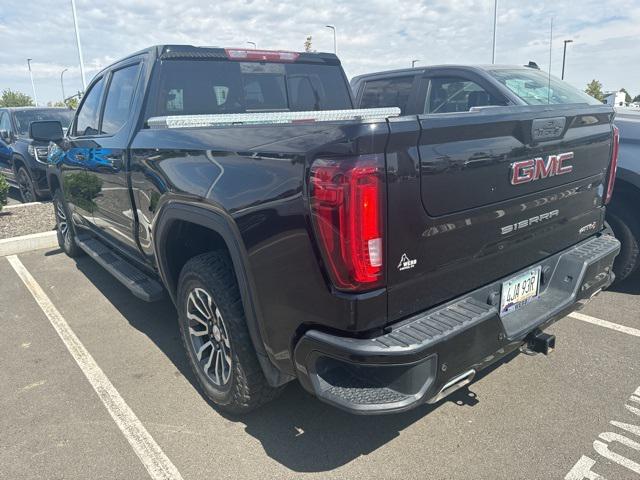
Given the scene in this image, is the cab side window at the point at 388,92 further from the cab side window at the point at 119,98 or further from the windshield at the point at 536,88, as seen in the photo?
the cab side window at the point at 119,98

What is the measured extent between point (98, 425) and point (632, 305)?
413 centimetres

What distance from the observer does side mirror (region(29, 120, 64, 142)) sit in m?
4.83

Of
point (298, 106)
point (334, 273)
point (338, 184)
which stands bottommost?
point (334, 273)

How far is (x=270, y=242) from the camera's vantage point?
2.05 metres

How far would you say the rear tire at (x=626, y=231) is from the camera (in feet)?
13.6

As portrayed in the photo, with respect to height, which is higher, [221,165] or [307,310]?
[221,165]

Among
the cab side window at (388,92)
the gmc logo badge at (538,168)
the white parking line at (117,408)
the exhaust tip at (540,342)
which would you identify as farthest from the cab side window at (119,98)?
the cab side window at (388,92)

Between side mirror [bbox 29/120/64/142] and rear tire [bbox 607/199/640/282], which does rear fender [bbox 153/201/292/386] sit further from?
rear tire [bbox 607/199/640/282]

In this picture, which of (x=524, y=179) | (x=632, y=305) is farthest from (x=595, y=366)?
(x=524, y=179)

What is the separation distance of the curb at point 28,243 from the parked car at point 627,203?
6.64 m

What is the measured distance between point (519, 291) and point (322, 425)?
50.1 inches

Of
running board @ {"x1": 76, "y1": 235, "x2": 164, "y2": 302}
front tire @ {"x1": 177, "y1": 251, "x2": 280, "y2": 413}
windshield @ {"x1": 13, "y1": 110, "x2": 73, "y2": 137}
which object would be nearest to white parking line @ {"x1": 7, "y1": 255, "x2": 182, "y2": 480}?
front tire @ {"x1": 177, "y1": 251, "x2": 280, "y2": 413}

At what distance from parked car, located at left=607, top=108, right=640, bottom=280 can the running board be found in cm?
377

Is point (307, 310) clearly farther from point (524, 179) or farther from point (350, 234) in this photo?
point (524, 179)
